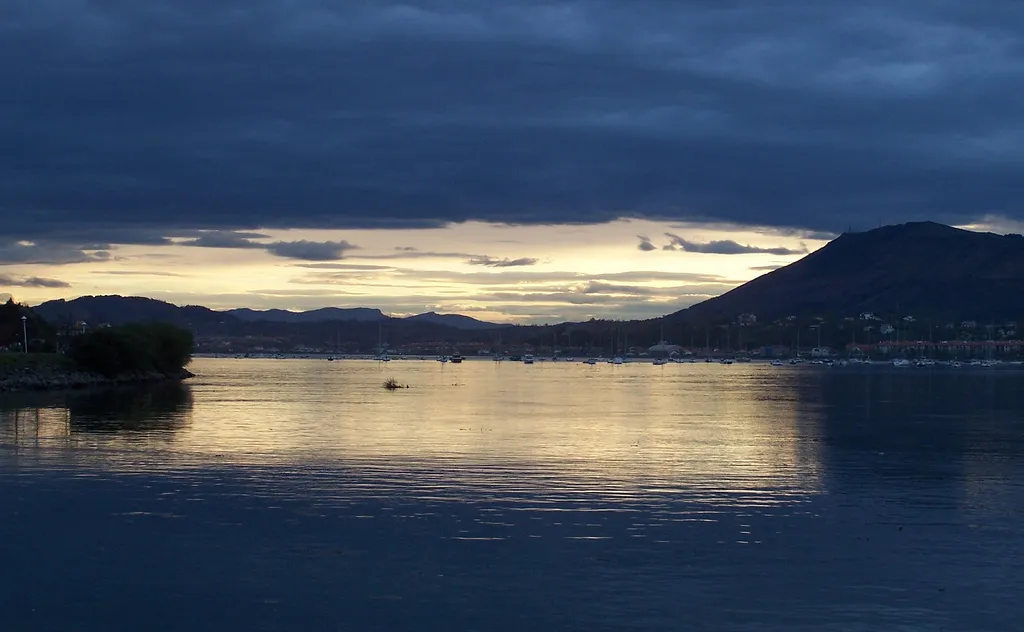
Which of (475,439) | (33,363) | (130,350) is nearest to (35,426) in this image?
(475,439)

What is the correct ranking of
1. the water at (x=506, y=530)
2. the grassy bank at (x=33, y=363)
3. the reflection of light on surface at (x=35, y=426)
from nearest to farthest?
the water at (x=506, y=530) → the reflection of light on surface at (x=35, y=426) → the grassy bank at (x=33, y=363)

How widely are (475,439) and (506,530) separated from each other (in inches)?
907

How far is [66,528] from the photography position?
2697 centimetres

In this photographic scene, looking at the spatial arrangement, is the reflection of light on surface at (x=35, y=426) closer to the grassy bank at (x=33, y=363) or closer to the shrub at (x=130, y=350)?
the grassy bank at (x=33, y=363)

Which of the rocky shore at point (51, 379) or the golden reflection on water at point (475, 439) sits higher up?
the rocky shore at point (51, 379)

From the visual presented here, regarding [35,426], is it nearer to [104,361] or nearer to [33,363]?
[33,363]

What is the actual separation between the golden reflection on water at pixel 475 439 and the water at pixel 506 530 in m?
0.28

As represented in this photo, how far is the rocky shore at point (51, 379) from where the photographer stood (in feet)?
313

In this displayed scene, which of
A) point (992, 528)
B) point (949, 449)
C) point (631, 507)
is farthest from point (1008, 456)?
point (631, 507)

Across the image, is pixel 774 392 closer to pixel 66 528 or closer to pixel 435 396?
pixel 435 396

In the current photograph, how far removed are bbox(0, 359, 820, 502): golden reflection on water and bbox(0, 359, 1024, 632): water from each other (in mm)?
282

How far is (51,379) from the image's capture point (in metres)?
100

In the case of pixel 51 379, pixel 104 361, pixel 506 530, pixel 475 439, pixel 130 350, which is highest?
pixel 130 350

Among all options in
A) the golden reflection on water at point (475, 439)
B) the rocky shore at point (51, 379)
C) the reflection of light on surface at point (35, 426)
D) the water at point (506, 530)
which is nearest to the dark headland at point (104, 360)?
the rocky shore at point (51, 379)
